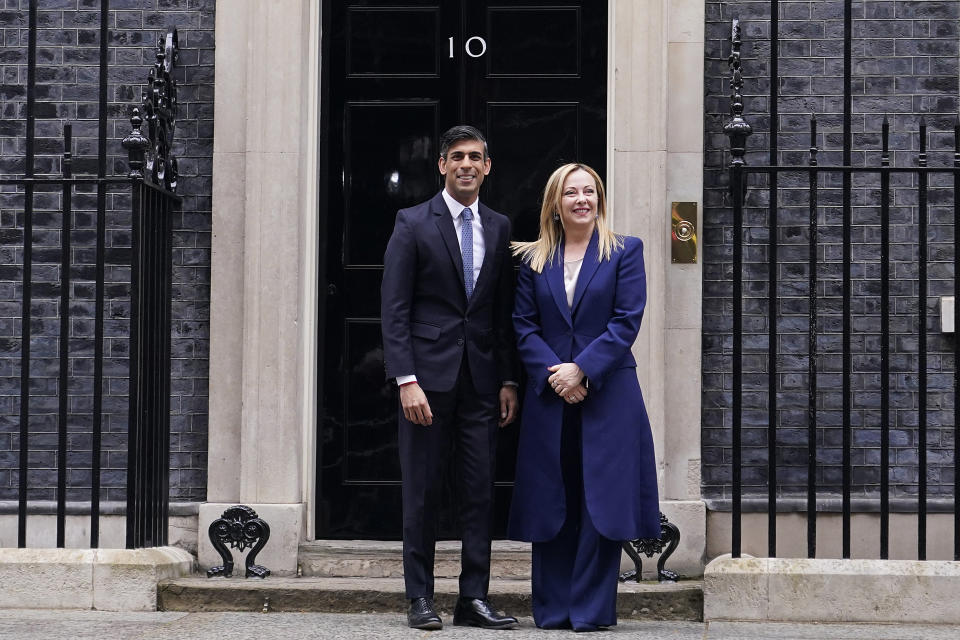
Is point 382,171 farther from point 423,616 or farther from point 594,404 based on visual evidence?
point 423,616

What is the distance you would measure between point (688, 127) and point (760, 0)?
2.46 ft

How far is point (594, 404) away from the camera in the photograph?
5434 mm

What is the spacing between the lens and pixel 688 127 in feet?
21.5

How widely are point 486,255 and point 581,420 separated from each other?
0.78 metres

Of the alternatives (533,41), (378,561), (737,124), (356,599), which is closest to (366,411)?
(378,561)

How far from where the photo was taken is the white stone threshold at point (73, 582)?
584cm

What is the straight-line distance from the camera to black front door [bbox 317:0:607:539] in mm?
6836

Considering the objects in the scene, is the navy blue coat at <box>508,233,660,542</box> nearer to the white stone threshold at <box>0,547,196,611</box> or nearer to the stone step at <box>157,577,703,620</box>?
the stone step at <box>157,577,703,620</box>

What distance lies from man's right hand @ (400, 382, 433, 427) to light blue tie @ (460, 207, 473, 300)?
46cm

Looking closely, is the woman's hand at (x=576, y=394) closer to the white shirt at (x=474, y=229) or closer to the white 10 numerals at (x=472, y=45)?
the white shirt at (x=474, y=229)

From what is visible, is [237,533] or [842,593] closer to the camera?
[842,593]

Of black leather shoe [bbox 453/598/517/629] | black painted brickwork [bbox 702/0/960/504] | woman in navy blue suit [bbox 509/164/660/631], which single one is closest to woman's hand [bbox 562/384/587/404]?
woman in navy blue suit [bbox 509/164/660/631]

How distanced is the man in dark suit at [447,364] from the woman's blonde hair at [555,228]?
0.17 metres

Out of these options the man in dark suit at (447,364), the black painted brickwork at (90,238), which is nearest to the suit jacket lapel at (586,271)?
the man in dark suit at (447,364)
